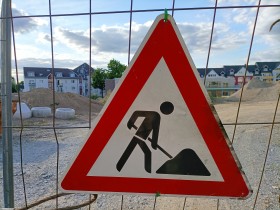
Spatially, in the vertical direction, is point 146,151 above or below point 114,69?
below

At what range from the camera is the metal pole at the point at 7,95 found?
192cm

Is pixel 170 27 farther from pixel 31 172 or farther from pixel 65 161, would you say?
pixel 65 161

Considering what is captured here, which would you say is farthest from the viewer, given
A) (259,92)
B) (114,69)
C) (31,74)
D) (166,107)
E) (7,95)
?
(31,74)

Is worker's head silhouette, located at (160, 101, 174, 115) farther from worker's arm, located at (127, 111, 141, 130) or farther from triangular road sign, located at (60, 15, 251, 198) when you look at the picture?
worker's arm, located at (127, 111, 141, 130)

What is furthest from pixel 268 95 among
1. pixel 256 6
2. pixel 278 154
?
pixel 256 6

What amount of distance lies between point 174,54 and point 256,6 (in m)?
0.65

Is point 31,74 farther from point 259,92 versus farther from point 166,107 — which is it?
point 166,107

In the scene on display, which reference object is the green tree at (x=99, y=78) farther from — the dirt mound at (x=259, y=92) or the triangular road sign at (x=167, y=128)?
the triangular road sign at (x=167, y=128)

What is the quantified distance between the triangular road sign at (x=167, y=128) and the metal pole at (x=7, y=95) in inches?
32.4

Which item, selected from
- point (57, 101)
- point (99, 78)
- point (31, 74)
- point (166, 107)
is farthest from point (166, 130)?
point (31, 74)

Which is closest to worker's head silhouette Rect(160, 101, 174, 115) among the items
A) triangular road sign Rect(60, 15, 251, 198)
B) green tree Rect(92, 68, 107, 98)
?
triangular road sign Rect(60, 15, 251, 198)

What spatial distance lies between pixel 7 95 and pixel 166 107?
1.19m

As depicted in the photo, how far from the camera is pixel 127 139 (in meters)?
1.52

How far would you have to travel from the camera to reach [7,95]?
2004mm
